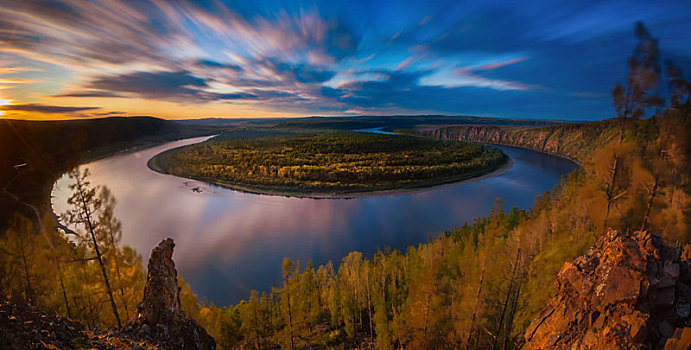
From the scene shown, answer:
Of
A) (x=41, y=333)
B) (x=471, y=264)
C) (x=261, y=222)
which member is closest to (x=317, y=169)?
(x=261, y=222)

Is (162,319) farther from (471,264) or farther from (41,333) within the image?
(471,264)

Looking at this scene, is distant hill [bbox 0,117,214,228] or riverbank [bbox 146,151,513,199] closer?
distant hill [bbox 0,117,214,228]

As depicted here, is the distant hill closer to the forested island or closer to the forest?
the forest

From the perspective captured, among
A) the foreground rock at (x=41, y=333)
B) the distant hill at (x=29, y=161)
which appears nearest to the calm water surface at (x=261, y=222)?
the distant hill at (x=29, y=161)

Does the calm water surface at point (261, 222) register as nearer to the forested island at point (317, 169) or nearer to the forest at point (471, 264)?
the forested island at point (317, 169)

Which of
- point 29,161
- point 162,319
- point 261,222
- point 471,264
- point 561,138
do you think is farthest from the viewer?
point 561,138

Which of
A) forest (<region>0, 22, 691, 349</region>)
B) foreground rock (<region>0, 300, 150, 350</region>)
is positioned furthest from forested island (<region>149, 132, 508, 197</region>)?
foreground rock (<region>0, 300, 150, 350</region>)

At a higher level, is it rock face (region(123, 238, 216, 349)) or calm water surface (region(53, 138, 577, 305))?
rock face (region(123, 238, 216, 349))
